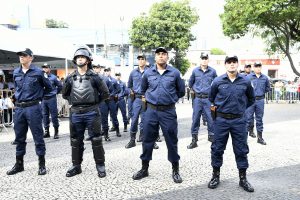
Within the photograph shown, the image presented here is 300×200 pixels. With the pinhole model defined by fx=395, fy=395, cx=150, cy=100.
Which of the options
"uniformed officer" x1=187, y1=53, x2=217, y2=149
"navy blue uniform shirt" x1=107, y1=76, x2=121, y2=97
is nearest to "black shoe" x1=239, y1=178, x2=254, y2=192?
"uniformed officer" x1=187, y1=53, x2=217, y2=149

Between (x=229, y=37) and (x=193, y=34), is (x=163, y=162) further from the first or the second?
(x=193, y=34)

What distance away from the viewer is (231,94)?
5.64 metres

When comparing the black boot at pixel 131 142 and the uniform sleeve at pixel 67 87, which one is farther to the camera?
the black boot at pixel 131 142

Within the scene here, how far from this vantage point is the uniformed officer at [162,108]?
5.86 m

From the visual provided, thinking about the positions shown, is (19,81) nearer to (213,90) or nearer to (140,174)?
(140,174)

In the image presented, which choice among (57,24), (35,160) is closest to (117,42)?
(57,24)

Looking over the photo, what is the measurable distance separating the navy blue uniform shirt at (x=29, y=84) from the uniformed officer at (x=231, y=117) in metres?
2.88

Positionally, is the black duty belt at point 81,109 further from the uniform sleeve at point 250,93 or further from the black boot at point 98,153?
the uniform sleeve at point 250,93

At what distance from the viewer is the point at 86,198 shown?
5004 millimetres

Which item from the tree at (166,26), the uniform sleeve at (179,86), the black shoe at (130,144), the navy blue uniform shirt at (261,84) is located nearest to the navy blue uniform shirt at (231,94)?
the uniform sleeve at (179,86)

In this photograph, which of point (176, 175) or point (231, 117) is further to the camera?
point (176, 175)

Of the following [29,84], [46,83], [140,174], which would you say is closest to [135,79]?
[46,83]

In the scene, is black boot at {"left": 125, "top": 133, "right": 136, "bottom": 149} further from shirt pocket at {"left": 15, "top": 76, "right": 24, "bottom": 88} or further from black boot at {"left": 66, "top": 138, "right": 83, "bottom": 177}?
shirt pocket at {"left": 15, "top": 76, "right": 24, "bottom": 88}

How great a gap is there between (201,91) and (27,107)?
4132 mm
